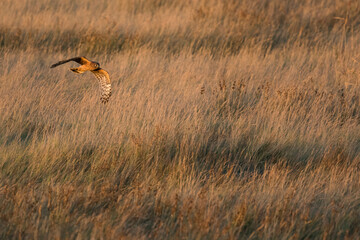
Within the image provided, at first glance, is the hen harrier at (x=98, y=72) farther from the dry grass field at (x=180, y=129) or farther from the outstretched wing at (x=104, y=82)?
the dry grass field at (x=180, y=129)

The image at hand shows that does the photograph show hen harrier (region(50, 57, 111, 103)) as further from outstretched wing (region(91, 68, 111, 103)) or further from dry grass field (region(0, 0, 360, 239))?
dry grass field (region(0, 0, 360, 239))

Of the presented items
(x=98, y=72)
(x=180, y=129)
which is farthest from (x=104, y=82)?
(x=180, y=129)

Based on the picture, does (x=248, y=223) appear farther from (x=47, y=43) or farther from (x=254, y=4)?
(x=254, y=4)

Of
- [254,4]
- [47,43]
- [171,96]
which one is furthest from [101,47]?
[254,4]

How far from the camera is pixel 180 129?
441 cm

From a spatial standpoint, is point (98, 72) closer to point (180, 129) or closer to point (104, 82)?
point (104, 82)

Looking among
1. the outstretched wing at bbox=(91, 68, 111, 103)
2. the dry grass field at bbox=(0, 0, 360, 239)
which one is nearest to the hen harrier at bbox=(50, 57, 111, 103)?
the outstretched wing at bbox=(91, 68, 111, 103)

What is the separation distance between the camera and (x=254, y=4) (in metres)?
9.42

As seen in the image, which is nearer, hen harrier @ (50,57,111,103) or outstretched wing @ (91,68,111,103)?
hen harrier @ (50,57,111,103)

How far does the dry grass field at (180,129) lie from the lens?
3.11 meters

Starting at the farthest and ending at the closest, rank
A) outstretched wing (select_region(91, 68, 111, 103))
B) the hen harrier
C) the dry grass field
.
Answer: outstretched wing (select_region(91, 68, 111, 103)) → the hen harrier → the dry grass field

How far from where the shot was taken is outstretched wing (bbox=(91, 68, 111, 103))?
13.7 ft

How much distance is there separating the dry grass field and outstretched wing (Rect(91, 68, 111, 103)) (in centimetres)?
22

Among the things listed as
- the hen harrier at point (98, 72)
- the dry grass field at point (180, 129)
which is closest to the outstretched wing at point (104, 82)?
the hen harrier at point (98, 72)
